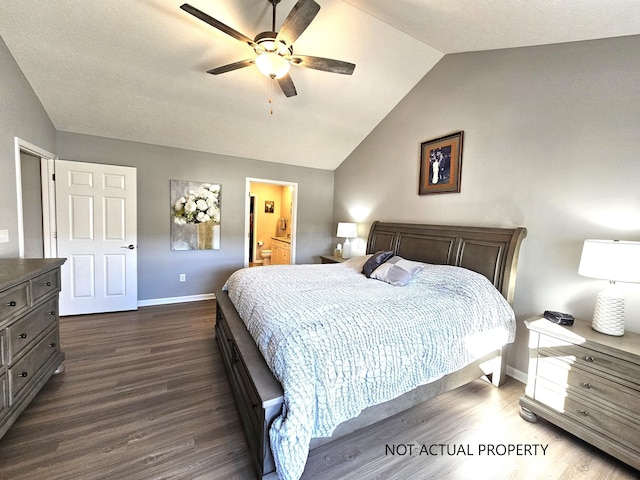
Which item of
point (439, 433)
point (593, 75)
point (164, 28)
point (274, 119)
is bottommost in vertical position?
point (439, 433)

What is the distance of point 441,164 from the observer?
3104mm

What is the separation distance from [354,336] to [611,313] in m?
1.71

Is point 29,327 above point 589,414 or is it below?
above

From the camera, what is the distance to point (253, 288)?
2258 millimetres

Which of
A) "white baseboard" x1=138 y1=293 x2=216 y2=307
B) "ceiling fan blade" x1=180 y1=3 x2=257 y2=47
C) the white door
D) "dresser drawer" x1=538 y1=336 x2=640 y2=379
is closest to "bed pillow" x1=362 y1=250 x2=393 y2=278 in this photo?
"dresser drawer" x1=538 y1=336 x2=640 y2=379

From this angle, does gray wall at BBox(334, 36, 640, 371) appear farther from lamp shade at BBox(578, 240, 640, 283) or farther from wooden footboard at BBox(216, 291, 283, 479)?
wooden footboard at BBox(216, 291, 283, 479)

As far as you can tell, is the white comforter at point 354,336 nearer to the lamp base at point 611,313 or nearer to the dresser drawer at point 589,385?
the dresser drawer at point 589,385

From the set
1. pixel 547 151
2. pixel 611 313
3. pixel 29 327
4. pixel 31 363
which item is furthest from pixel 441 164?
pixel 31 363

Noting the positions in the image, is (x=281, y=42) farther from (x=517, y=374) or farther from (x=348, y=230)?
(x=517, y=374)

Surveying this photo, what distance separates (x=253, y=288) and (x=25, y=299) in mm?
1467

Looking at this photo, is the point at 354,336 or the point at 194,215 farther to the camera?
the point at 194,215

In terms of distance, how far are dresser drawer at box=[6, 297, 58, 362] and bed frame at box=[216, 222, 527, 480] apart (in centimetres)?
125

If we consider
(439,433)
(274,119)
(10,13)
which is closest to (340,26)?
(274,119)

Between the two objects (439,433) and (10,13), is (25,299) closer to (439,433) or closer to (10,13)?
(10,13)
